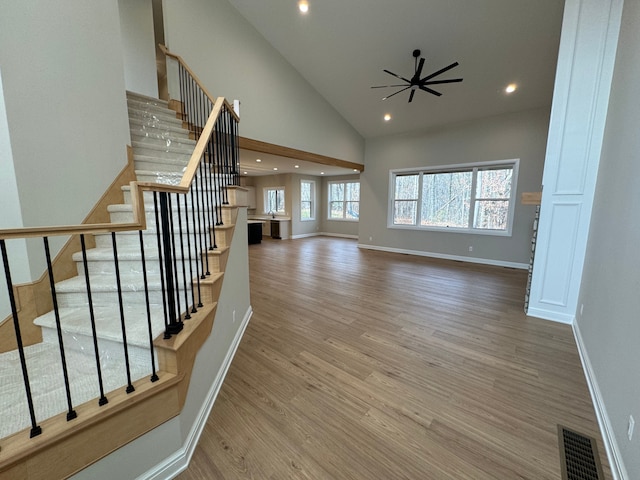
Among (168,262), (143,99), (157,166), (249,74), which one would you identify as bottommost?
(168,262)

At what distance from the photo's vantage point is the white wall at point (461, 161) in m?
5.34

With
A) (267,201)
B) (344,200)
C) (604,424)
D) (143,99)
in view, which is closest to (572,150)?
(604,424)

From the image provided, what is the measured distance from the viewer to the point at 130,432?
3.80 ft

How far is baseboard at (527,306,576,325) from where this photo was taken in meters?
3.05

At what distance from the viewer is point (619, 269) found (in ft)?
5.76

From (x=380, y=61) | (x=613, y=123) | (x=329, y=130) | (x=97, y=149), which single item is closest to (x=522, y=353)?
(x=613, y=123)

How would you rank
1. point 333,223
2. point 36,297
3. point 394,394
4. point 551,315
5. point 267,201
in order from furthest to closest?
point 267,201, point 333,223, point 551,315, point 394,394, point 36,297

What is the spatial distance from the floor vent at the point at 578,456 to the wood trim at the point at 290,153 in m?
5.12

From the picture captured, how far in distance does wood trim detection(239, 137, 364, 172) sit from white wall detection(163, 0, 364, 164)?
0.10m

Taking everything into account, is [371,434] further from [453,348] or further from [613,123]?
[613,123]

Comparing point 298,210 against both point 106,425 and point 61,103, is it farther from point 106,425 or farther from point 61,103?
point 106,425

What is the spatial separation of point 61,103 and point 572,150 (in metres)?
4.86

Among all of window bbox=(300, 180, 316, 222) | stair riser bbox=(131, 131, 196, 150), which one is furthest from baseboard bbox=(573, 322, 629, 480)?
window bbox=(300, 180, 316, 222)

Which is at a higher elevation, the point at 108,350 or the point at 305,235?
the point at 108,350
